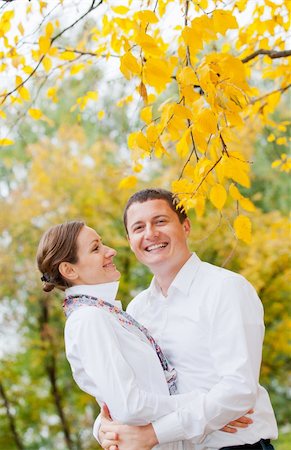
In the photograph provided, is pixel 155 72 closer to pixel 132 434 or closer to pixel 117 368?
pixel 117 368

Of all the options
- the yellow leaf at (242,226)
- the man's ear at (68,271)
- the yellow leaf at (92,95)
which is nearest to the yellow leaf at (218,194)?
the yellow leaf at (242,226)

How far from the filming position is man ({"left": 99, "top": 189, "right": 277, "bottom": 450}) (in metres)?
2.11

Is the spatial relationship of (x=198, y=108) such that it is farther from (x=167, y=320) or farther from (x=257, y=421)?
(x=257, y=421)

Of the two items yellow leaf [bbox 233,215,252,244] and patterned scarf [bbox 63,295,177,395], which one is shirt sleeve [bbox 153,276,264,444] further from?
yellow leaf [bbox 233,215,252,244]

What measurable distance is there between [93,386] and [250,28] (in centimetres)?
213

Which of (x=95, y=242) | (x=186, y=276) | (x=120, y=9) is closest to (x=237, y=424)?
(x=186, y=276)

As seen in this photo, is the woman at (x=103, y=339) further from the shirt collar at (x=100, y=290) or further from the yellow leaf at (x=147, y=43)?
the yellow leaf at (x=147, y=43)

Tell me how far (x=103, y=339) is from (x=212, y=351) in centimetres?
34

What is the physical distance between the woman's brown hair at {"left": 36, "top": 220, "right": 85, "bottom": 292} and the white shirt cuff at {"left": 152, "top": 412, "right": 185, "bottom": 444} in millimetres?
572

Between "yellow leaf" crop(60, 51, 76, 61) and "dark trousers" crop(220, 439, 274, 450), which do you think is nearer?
"dark trousers" crop(220, 439, 274, 450)

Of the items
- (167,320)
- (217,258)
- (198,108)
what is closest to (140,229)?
(167,320)

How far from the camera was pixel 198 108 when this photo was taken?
2230 millimetres

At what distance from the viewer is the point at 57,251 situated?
2.37 metres

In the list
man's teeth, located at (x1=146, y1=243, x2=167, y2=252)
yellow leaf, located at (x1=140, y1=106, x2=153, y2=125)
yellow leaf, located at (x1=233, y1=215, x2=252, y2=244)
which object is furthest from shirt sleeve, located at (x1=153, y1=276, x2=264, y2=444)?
yellow leaf, located at (x1=140, y1=106, x2=153, y2=125)
